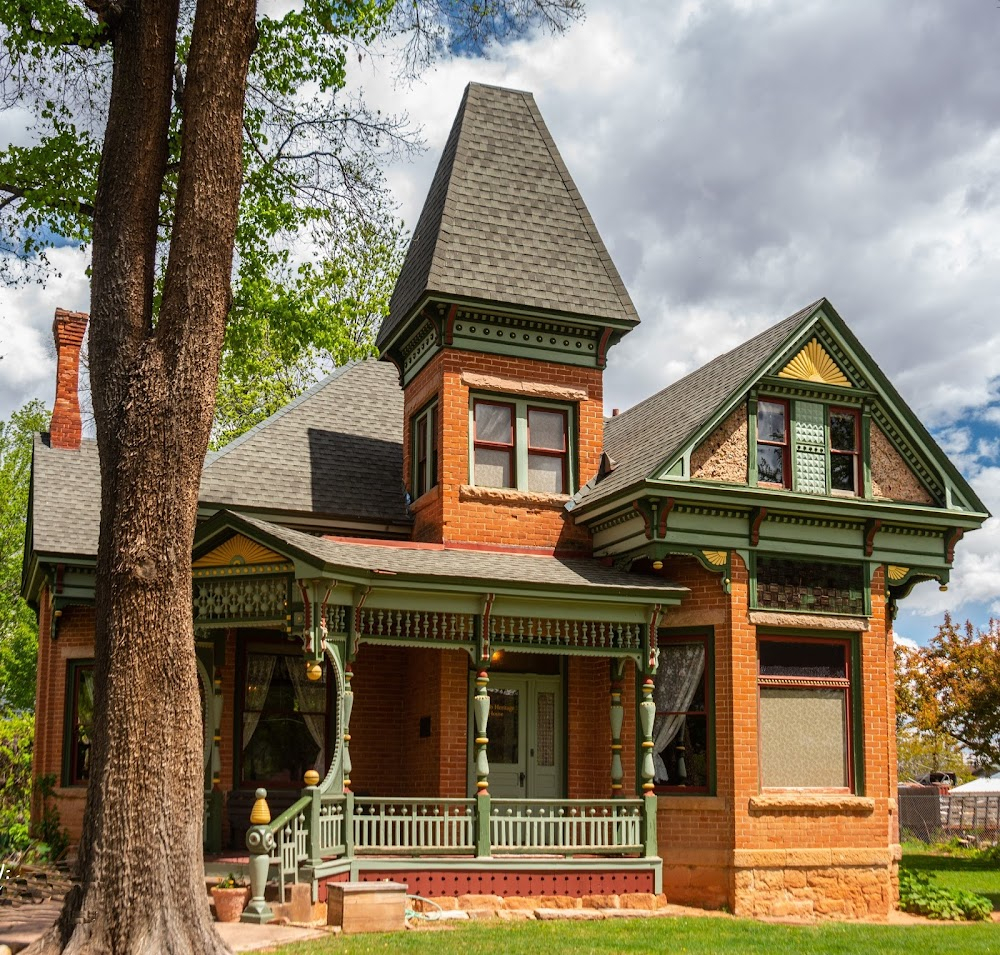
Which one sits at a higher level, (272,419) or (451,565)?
(272,419)

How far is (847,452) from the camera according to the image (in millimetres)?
17953

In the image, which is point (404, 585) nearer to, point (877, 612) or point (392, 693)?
point (392, 693)

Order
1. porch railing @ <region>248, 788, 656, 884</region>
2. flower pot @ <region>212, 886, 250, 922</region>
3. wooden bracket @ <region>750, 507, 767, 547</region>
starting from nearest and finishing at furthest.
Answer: flower pot @ <region>212, 886, 250, 922</region> < porch railing @ <region>248, 788, 656, 884</region> < wooden bracket @ <region>750, 507, 767, 547</region>

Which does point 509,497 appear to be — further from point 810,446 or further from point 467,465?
point 810,446

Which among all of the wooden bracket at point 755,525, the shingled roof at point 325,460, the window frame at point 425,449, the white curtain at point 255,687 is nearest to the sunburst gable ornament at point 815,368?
the wooden bracket at point 755,525

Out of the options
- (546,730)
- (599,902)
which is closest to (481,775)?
(599,902)

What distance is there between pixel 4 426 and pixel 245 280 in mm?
29564

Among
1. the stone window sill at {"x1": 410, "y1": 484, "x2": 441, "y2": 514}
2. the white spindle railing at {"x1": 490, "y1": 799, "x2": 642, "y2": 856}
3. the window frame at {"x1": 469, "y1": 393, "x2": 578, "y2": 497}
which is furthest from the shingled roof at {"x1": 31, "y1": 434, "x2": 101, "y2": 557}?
the white spindle railing at {"x1": 490, "y1": 799, "x2": 642, "y2": 856}

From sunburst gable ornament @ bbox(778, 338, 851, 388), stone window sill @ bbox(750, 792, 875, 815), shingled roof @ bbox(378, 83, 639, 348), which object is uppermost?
shingled roof @ bbox(378, 83, 639, 348)

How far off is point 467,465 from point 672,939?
741 centimetres

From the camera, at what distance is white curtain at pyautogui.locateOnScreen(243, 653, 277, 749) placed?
18.1 m

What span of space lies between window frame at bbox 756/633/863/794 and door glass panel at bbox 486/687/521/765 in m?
3.37

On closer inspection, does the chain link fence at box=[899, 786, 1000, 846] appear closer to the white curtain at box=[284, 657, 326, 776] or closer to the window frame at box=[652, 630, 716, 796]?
the window frame at box=[652, 630, 716, 796]

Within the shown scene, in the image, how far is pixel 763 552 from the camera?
17.0m
